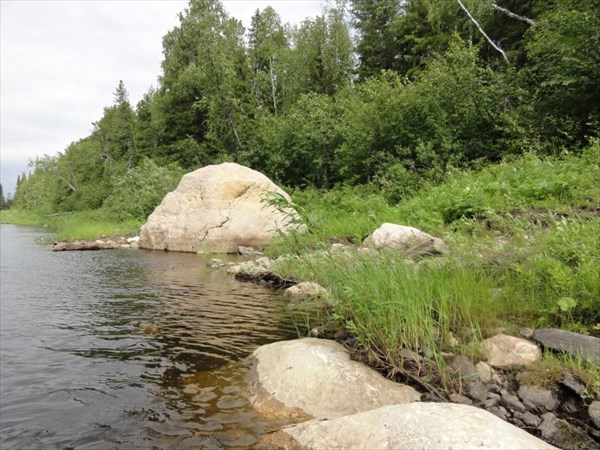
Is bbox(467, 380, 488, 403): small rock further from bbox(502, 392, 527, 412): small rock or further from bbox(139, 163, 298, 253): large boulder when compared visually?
bbox(139, 163, 298, 253): large boulder

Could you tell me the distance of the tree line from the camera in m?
15.7

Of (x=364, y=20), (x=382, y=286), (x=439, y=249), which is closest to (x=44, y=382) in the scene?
(x=382, y=286)

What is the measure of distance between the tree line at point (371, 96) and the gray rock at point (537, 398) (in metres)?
12.2

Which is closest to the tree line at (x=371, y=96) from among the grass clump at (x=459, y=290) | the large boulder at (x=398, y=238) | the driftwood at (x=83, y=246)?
the large boulder at (x=398, y=238)

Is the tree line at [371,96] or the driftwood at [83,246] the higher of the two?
the tree line at [371,96]

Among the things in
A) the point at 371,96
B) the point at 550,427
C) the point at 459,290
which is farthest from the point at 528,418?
the point at 371,96

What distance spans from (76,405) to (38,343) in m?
2.71

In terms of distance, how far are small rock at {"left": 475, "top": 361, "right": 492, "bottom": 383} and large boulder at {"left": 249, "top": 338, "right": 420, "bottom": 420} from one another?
733 millimetres

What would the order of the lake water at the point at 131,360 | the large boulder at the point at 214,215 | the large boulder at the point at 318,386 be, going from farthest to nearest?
the large boulder at the point at 214,215 → the large boulder at the point at 318,386 → the lake water at the point at 131,360

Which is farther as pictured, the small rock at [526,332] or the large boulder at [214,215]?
the large boulder at [214,215]

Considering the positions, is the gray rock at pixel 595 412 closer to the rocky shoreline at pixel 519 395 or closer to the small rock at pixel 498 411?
the rocky shoreline at pixel 519 395

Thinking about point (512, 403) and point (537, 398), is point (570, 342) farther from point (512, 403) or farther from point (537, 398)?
point (512, 403)

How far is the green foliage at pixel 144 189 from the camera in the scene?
96.3 feet

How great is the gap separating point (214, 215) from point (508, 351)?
654 inches
